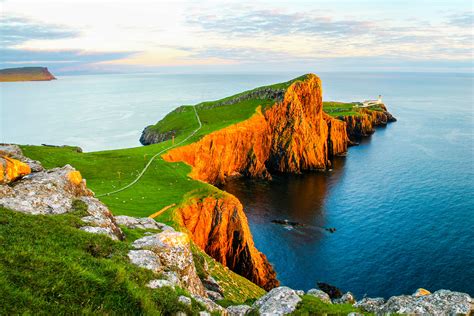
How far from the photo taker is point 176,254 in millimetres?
20297

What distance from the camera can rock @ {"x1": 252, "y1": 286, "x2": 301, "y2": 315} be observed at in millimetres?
17844

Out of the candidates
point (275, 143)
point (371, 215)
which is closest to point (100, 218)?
point (371, 215)

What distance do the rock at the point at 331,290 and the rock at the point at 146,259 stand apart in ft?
128

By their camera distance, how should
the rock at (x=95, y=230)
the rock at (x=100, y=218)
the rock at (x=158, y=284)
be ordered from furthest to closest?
the rock at (x=100, y=218) → the rock at (x=95, y=230) → the rock at (x=158, y=284)

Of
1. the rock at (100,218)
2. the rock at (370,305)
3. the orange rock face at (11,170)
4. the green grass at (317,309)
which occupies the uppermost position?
the orange rock face at (11,170)

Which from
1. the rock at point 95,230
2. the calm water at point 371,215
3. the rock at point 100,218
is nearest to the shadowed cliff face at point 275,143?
the calm water at point 371,215

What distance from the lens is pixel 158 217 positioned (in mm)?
47375

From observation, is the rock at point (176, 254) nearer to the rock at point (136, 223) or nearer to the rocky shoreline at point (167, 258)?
the rocky shoreline at point (167, 258)

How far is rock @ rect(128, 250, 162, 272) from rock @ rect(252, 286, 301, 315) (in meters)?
6.24

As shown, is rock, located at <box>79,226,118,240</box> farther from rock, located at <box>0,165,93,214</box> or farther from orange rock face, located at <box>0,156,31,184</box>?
orange rock face, located at <box>0,156,31,184</box>

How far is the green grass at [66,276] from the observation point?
1218 centimetres

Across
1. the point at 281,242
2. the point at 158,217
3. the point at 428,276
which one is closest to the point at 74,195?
the point at 158,217

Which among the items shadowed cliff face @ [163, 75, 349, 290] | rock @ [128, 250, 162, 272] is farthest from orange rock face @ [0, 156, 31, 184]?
shadowed cliff face @ [163, 75, 349, 290]

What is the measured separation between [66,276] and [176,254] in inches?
298
